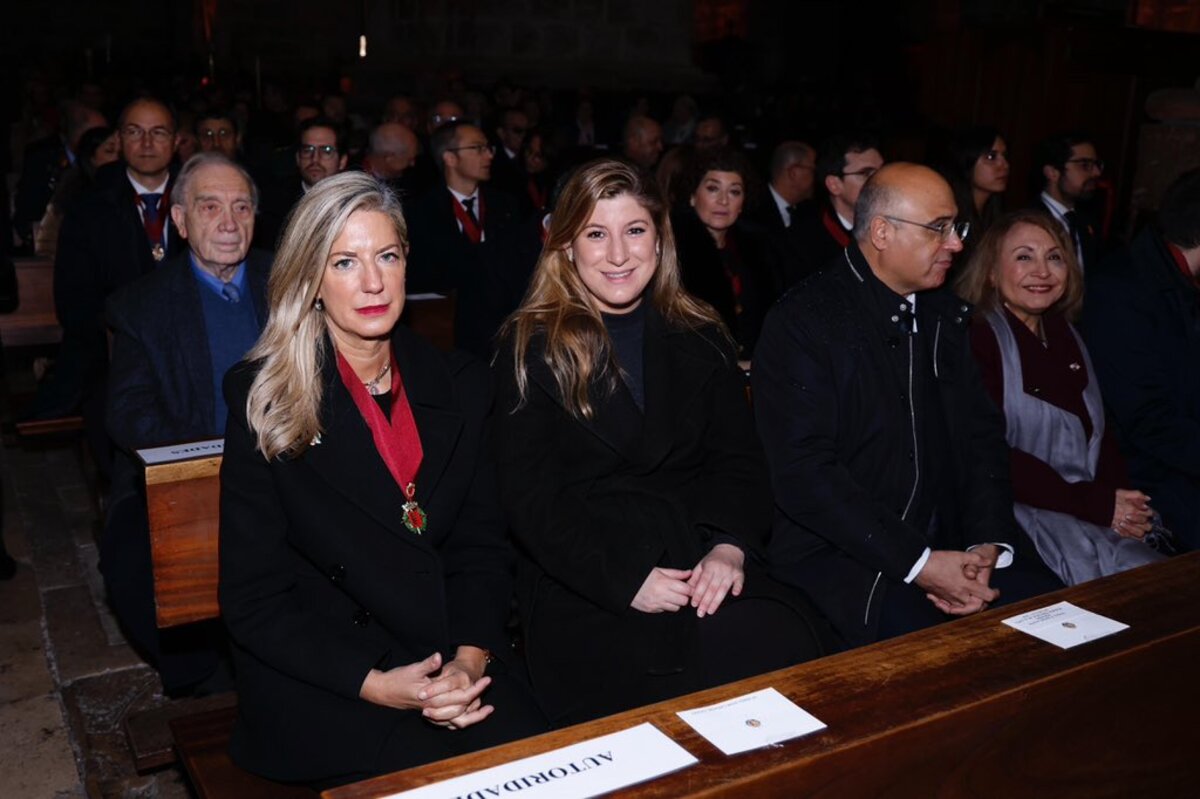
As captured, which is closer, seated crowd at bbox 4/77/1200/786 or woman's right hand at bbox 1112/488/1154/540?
seated crowd at bbox 4/77/1200/786

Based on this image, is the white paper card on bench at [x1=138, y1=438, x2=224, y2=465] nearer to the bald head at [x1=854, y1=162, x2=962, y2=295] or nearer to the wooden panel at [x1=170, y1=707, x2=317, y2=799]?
the wooden panel at [x1=170, y1=707, x2=317, y2=799]

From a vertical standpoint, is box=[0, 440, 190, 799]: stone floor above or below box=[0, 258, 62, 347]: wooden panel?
below

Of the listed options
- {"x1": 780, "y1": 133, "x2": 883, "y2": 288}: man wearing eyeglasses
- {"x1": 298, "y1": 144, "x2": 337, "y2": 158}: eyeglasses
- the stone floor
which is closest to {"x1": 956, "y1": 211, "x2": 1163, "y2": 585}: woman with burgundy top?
{"x1": 780, "y1": 133, "x2": 883, "y2": 288}: man wearing eyeglasses

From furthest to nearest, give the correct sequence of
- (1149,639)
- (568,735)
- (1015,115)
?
1. (1015,115)
2. (1149,639)
3. (568,735)

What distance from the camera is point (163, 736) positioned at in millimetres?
2889

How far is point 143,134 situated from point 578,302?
9.21ft

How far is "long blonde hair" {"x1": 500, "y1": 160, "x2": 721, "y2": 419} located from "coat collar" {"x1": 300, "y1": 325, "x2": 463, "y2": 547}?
0.96ft

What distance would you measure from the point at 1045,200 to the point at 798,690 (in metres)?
4.85

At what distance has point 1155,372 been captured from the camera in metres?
3.70

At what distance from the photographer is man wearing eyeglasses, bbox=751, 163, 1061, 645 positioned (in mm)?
2865

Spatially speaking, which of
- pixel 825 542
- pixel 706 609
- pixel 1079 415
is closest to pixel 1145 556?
pixel 1079 415

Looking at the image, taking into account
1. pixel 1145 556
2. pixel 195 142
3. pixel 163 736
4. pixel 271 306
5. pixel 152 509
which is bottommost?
pixel 163 736

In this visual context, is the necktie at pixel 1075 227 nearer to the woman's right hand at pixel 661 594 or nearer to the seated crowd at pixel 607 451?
the seated crowd at pixel 607 451

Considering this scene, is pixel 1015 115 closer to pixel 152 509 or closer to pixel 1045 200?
pixel 1045 200
